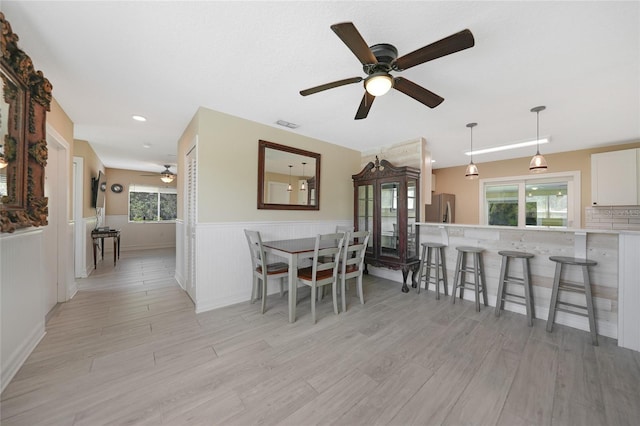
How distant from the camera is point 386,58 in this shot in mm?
1735

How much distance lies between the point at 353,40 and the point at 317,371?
222cm

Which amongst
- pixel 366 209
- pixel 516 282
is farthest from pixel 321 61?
pixel 516 282

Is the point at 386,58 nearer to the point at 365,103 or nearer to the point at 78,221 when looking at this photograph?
the point at 365,103

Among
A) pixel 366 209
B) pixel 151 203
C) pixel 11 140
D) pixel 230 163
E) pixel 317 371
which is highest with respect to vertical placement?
pixel 230 163

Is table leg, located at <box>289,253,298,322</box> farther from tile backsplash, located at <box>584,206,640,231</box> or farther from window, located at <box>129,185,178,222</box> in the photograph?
window, located at <box>129,185,178,222</box>

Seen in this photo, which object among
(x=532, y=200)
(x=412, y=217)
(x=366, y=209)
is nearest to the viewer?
(x=412, y=217)

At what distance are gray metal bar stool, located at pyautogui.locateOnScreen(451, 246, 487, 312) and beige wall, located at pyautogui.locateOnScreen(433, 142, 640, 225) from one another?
3.13 m

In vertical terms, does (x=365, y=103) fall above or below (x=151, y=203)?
above

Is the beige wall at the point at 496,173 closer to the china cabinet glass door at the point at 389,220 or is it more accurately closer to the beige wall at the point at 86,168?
the china cabinet glass door at the point at 389,220

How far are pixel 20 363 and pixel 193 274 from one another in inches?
56.8

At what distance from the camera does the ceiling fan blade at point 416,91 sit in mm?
1790

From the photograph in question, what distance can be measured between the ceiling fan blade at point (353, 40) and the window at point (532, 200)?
211 inches

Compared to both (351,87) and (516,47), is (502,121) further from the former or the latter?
(351,87)

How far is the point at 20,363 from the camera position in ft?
5.80
